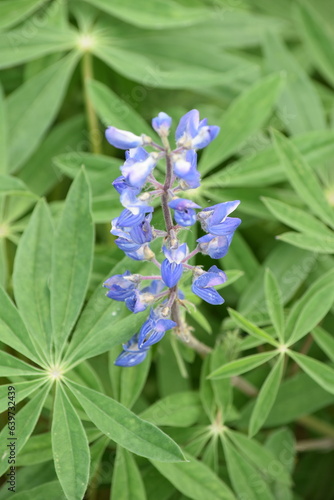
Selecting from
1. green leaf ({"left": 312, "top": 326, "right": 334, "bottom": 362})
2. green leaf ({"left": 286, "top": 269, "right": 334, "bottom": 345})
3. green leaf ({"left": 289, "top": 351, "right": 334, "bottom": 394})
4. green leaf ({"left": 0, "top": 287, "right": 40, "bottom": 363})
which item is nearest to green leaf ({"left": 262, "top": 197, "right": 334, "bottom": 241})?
green leaf ({"left": 286, "top": 269, "right": 334, "bottom": 345})

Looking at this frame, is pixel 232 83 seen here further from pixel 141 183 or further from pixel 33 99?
pixel 141 183

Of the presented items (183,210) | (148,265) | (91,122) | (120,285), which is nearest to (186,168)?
(183,210)

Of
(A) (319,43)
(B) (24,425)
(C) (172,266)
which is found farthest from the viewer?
(A) (319,43)

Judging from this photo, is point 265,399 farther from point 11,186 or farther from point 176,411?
point 11,186

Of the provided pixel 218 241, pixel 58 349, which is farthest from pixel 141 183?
pixel 58 349

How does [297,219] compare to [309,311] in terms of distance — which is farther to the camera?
[297,219]

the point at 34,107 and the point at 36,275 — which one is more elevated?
the point at 34,107

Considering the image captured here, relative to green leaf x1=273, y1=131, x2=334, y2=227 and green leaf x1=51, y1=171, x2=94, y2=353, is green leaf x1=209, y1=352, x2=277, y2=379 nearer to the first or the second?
green leaf x1=51, y1=171, x2=94, y2=353
